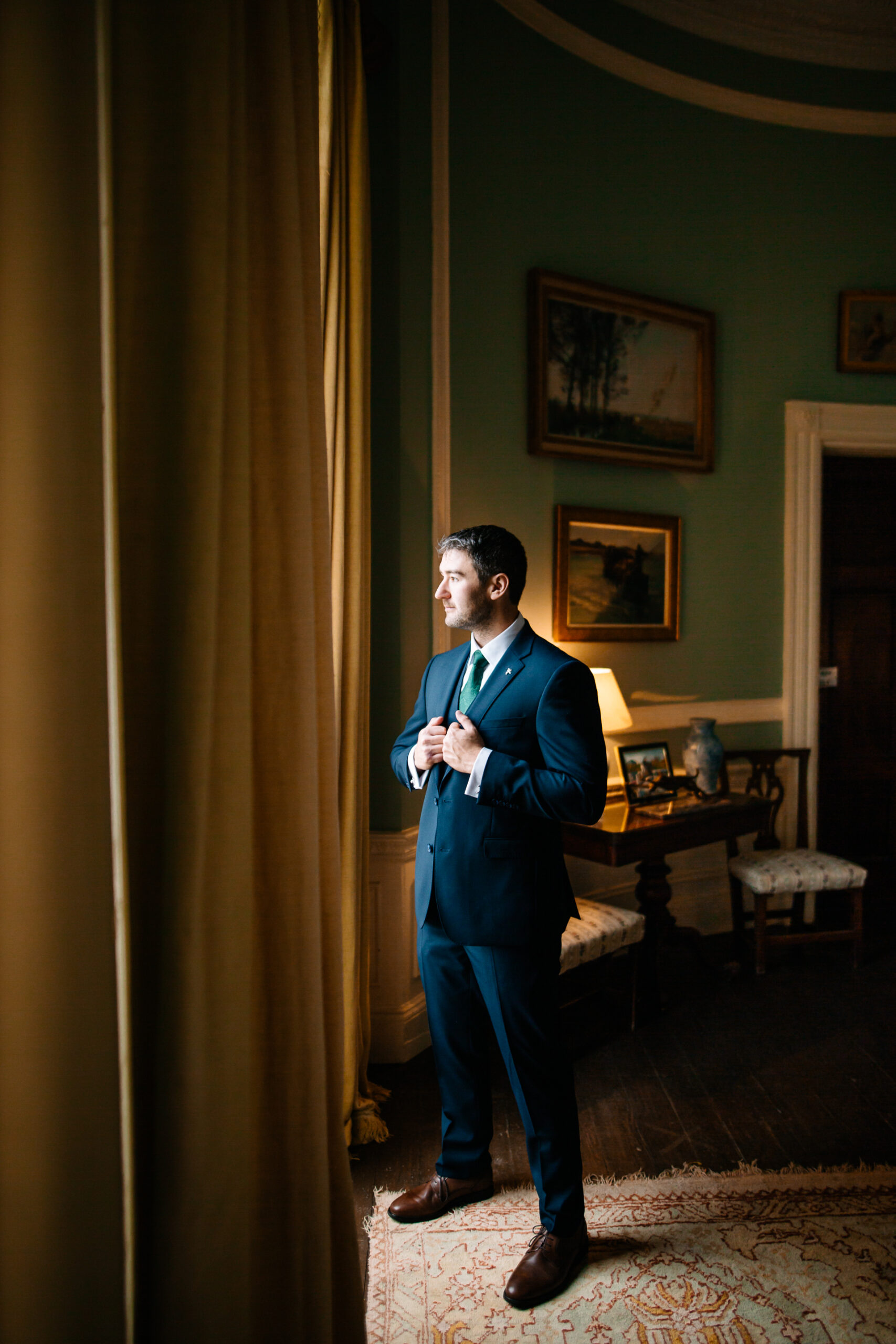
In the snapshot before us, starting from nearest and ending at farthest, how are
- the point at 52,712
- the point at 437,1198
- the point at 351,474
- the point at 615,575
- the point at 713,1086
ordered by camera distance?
the point at 52,712 < the point at 437,1198 < the point at 351,474 < the point at 713,1086 < the point at 615,575

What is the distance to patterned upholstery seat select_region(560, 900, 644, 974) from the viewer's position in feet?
9.44

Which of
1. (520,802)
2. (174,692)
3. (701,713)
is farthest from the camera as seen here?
(701,713)

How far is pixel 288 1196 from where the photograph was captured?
90cm

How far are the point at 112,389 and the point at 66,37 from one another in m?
0.29

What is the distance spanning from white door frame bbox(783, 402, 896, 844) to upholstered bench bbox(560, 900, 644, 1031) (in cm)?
174

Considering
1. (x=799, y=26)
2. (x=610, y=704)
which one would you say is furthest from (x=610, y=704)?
(x=799, y=26)

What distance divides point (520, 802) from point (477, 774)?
0.38 ft

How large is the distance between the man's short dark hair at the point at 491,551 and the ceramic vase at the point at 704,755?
81.4 inches

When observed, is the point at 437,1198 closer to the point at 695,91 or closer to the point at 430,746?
the point at 430,746

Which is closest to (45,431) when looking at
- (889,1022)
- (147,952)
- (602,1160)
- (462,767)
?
(147,952)

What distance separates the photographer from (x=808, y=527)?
14.1 feet

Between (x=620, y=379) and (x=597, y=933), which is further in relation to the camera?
(x=620, y=379)

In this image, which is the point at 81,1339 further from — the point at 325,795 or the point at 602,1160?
the point at 602,1160

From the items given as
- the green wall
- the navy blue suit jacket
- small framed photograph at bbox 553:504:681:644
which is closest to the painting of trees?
the green wall
